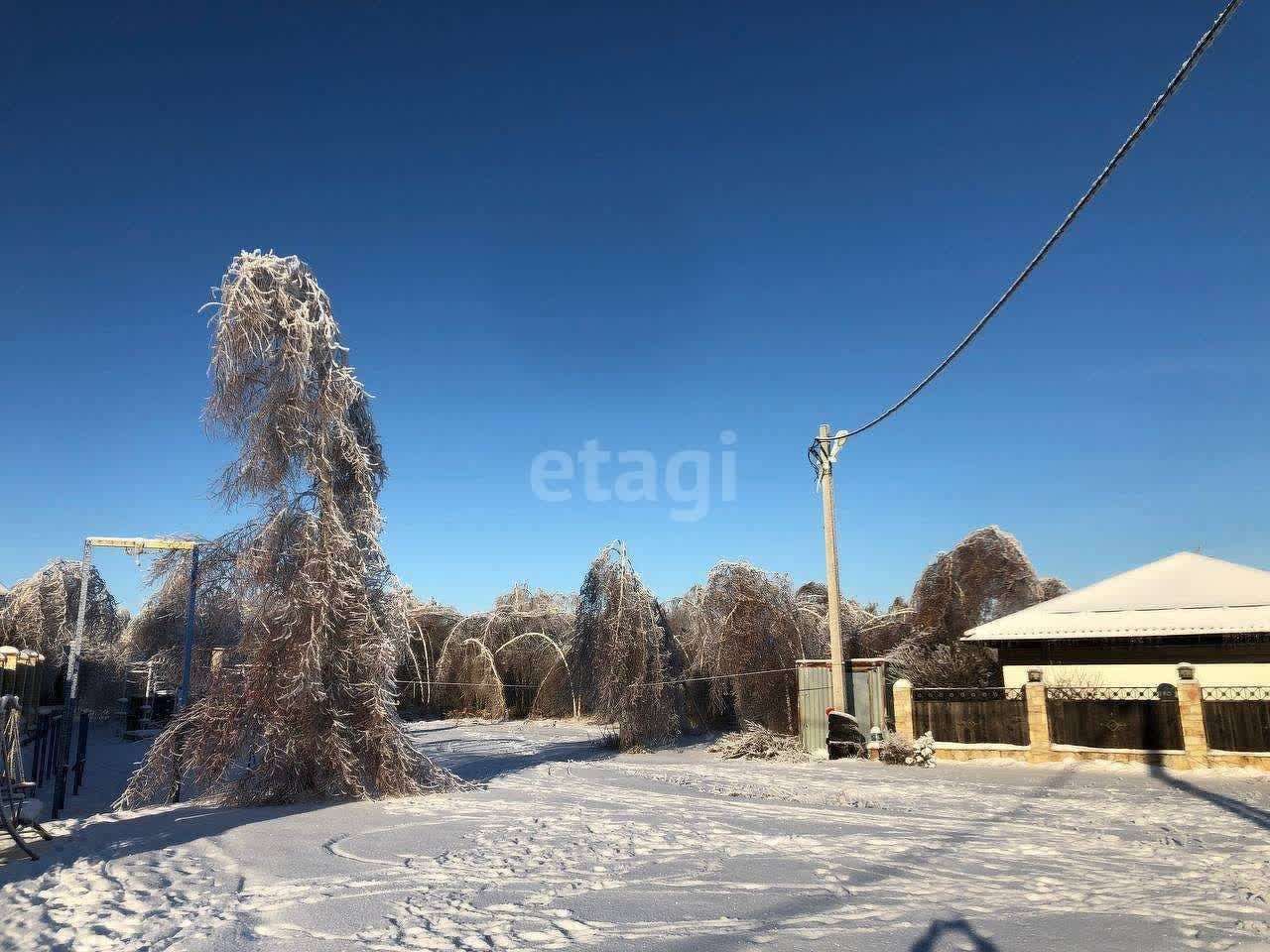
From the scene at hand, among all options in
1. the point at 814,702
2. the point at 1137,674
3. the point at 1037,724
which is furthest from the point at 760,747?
the point at 1137,674

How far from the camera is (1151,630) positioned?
18.3 m

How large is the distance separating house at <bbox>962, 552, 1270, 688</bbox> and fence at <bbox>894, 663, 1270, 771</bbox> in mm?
1483

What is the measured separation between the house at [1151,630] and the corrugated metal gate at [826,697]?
4.58 metres

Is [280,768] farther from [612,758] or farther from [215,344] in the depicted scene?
[612,758]

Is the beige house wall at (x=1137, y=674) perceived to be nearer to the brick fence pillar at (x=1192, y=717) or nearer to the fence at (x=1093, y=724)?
the fence at (x=1093, y=724)

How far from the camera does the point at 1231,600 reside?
18469mm

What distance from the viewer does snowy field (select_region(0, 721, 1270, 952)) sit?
16.4ft

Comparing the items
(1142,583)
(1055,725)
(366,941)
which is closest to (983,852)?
(366,941)

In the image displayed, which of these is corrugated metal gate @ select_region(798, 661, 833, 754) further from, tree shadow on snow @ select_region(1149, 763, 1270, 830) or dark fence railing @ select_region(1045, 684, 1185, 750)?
tree shadow on snow @ select_region(1149, 763, 1270, 830)

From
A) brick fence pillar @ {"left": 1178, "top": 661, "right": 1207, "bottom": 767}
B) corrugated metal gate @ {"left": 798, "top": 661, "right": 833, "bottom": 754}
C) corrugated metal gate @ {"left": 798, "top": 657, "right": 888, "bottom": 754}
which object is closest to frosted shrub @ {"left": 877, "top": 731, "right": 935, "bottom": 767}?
corrugated metal gate @ {"left": 798, "top": 657, "right": 888, "bottom": 754}

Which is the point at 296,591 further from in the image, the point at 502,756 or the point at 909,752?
the point at 909,752

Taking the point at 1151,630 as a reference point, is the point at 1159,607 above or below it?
above

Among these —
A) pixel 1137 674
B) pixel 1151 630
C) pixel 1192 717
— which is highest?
Result: pixel 1151 630

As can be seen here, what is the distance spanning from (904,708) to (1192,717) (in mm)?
4655
